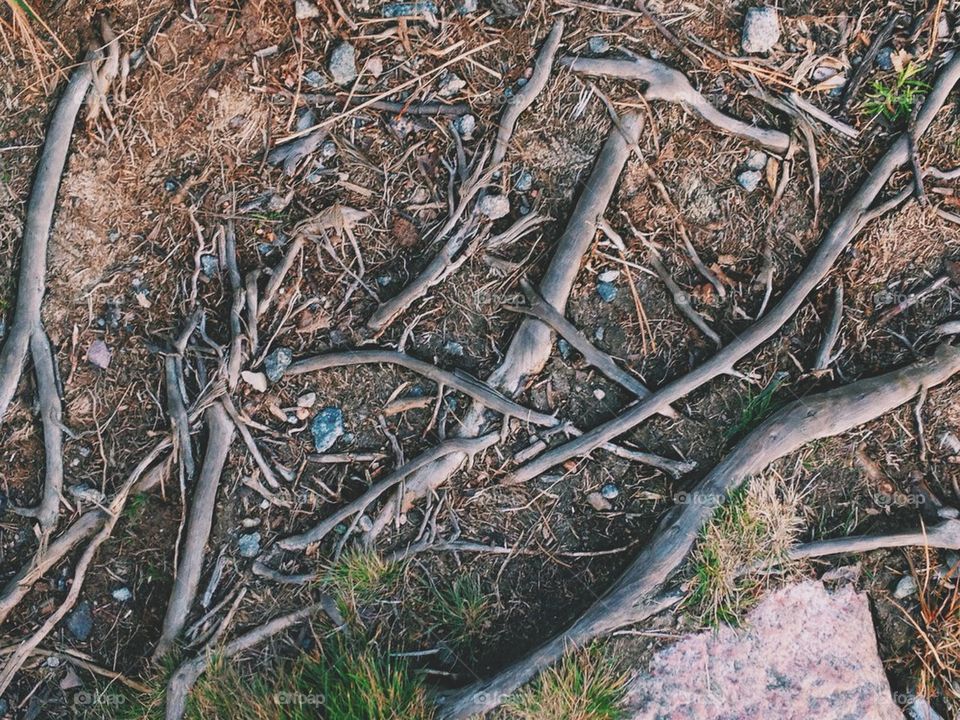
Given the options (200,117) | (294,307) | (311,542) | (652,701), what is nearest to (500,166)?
(294,307)

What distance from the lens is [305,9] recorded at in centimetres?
290

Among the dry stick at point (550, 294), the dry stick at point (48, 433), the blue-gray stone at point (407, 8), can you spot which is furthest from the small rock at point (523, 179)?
the dry stick at point (48, 433)

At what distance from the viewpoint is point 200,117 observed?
9.67ft

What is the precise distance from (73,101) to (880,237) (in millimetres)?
3235

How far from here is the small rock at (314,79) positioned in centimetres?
292

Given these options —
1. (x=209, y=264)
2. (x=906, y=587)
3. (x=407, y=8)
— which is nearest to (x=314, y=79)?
(x=407, y=8)

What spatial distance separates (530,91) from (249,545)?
2.10 m

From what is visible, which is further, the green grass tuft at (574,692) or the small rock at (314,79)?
the small rock at (314,79)

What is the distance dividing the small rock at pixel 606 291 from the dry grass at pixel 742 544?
2.89 feet

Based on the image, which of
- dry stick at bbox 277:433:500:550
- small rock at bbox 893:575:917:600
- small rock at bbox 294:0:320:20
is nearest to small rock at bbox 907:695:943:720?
small rock at bbox 893:575:917:600

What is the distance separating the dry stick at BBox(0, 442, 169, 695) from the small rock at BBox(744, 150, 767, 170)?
8.40 feet

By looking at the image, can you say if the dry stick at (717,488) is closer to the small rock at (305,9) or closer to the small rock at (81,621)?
the small rock at (81,621)

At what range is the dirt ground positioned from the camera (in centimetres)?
282

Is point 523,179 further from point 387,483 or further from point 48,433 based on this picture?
point 48,433
